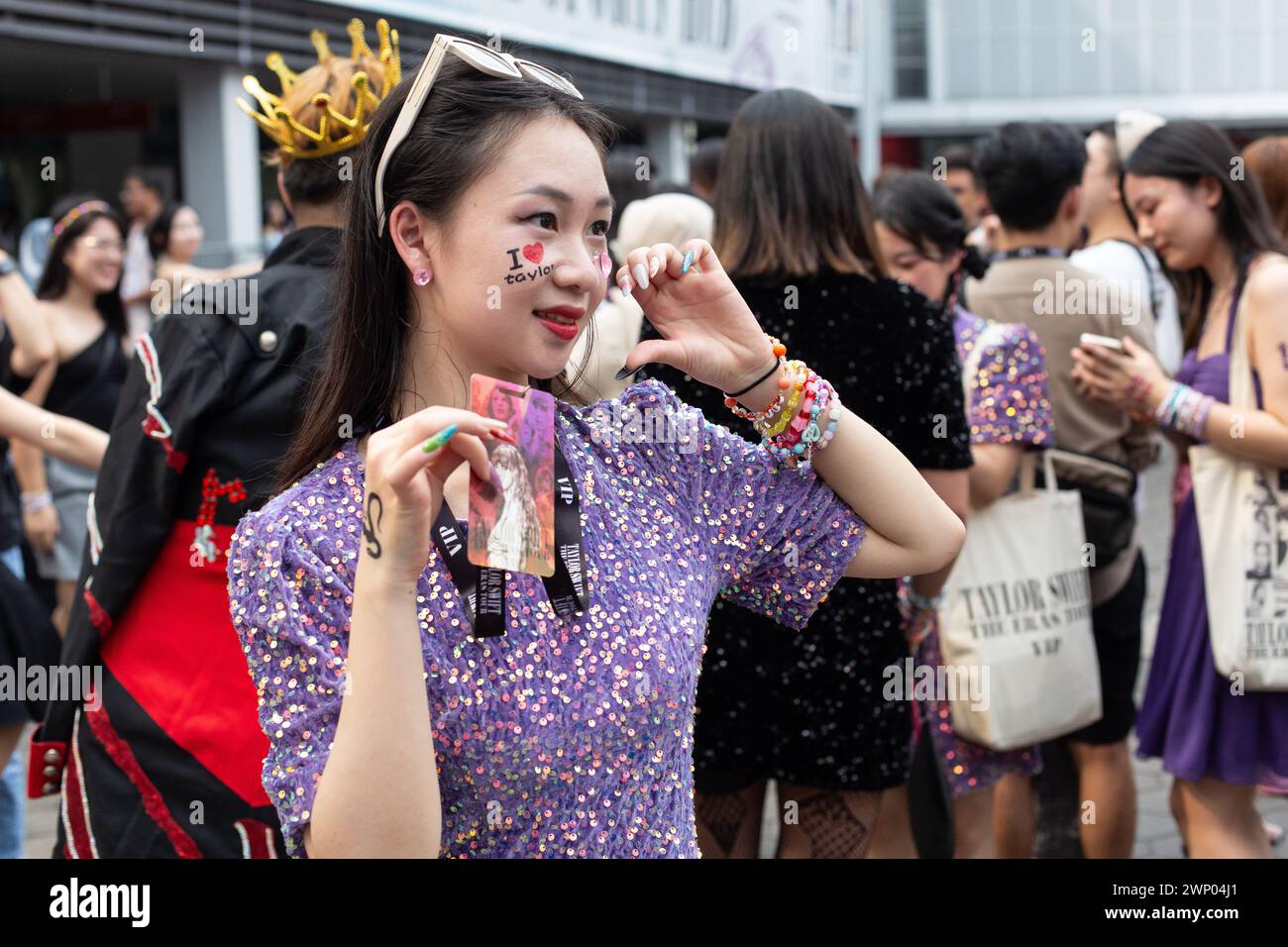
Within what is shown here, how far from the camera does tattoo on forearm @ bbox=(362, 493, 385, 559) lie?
147 centimetres

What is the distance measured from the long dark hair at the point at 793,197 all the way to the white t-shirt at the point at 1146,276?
1851mm

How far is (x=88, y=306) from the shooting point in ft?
19.1

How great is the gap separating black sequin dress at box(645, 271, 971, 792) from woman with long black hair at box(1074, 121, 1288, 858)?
89 cm

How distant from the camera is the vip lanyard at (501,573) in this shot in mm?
1646

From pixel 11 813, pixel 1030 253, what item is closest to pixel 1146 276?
pixel 1030 253

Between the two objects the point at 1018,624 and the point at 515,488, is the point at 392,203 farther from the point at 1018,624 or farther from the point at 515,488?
the point at 1018,624

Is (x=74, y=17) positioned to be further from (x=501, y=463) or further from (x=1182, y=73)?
(x=1182, y=73)

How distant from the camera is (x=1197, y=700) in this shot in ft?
12.4

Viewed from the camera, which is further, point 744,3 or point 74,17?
point 744,3

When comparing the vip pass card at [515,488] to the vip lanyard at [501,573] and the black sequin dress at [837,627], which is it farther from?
the black sequin dress at [837,627]

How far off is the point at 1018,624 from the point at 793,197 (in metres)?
1.30

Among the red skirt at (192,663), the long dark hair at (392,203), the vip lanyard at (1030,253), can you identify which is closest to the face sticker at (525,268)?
the long dark hair at (392,203)
